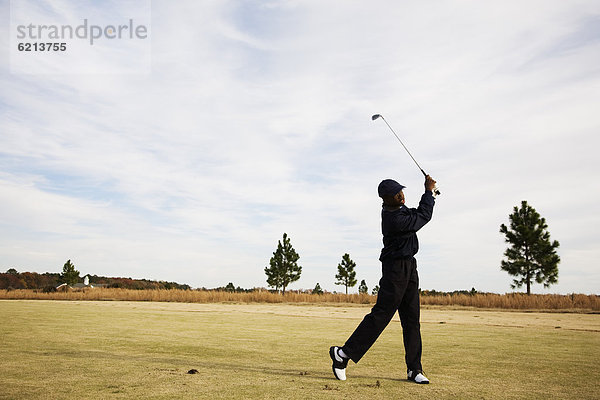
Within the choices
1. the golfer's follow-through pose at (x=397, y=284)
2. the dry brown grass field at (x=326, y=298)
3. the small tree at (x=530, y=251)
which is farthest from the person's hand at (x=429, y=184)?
the small tree at (x=530, y=251)

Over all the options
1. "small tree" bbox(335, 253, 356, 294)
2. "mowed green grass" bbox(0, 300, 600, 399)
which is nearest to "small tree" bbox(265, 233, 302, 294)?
"small tree" bbox(335, 253, 356, 294)

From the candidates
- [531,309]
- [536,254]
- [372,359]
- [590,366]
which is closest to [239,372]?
[372,359]

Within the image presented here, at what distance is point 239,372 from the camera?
212 inches

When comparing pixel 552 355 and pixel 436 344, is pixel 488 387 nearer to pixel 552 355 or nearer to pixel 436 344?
pixel 552 355

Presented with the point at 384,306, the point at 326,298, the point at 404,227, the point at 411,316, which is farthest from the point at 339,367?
the point at 326,298

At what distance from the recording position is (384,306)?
5145mm

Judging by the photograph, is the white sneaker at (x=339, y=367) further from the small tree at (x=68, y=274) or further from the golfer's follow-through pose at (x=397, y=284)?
the small tree at (x=68, y=274)

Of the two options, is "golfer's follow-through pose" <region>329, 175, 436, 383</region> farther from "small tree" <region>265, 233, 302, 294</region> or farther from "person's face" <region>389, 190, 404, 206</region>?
"small tree" <region>265, 233, 302, 294</region>

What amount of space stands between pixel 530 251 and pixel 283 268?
1492 inches

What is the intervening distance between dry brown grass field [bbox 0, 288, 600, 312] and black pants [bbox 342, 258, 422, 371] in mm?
24387

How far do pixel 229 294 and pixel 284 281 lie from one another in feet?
127

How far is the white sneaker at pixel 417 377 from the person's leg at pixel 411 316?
153 millimetres

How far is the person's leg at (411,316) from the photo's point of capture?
5227 millimetres

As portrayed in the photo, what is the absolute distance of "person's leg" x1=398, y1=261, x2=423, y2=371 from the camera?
5227 mm
